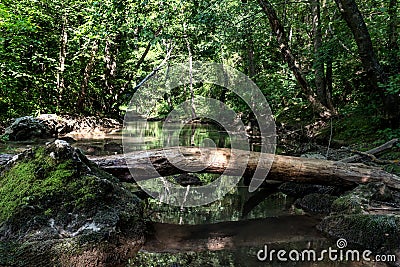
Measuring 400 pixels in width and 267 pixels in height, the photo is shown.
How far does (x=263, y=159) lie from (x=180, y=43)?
62.4ft

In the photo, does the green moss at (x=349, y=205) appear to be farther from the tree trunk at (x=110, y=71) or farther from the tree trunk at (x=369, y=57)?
the tree trunk at (x=110, y=71)

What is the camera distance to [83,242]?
3049 millimetres

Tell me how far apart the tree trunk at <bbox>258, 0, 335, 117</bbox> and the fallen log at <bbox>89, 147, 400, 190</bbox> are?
6.62m

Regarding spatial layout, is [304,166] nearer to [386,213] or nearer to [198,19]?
[386,213]

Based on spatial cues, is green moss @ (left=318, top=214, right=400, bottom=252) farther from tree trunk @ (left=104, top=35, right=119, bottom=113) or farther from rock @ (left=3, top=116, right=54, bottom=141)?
tree trunk @ (left=104, top=35, right=119, bottom=113)

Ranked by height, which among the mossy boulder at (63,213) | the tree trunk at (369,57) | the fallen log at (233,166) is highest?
the tree trunk at (369,57)

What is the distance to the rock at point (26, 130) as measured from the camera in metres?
10.9

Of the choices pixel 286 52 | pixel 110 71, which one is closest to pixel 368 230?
pixel 286 52

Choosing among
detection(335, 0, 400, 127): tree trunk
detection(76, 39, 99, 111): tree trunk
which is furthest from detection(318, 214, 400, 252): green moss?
detection(76, 39, 99, 111): tree trunk

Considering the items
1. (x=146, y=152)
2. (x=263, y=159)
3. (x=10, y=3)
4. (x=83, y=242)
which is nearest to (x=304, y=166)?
(x=263, y=159)

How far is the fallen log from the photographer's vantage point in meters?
4.83

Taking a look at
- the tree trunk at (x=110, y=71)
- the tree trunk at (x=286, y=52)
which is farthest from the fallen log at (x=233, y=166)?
the tree trunk at (x=110, y=71)

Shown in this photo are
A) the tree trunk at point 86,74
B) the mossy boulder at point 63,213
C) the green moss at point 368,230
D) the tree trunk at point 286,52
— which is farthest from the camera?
the tree trunk at point 86,74

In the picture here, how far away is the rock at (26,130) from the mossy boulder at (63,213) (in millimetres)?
7770
